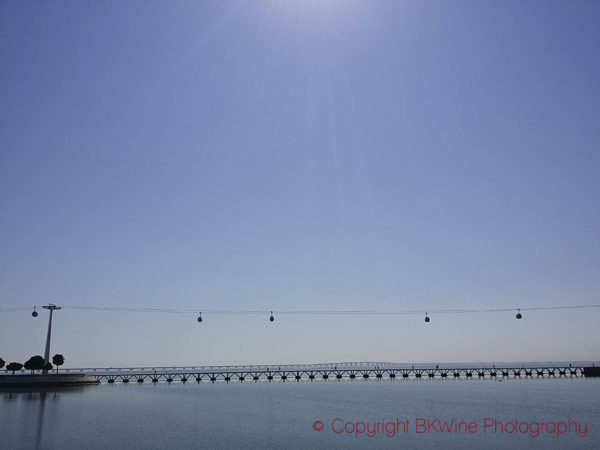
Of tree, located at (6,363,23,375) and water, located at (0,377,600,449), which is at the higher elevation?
tree, located at (6,363,23,375)

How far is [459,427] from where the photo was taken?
1378 inches

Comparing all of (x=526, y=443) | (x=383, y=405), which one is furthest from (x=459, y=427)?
(x=383, y=405)

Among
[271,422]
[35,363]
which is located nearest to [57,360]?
[35,363]

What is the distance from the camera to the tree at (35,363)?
77250 millimetres

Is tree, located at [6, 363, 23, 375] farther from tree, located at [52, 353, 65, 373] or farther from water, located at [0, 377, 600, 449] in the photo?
water, located at [0, 377, 600, 449]

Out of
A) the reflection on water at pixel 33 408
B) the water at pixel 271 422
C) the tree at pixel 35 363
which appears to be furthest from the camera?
the tree at pixel 35 363

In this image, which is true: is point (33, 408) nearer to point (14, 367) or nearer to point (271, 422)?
point (271, 422)

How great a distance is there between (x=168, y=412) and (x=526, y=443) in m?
32.5

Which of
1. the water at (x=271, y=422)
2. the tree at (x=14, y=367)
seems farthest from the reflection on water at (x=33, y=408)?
the tree at (x=14, y=367)

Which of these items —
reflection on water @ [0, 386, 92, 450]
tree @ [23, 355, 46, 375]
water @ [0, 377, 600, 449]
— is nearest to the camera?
water @ [0, 377, 600, 449]

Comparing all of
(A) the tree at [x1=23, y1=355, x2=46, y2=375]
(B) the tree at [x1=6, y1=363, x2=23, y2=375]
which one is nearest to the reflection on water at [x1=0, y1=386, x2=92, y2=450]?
(A) the tree at [x1=23, y1=355, x2=46, y2=375]

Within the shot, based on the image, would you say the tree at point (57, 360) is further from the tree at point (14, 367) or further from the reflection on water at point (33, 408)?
the reflection on water at point (33, 408)

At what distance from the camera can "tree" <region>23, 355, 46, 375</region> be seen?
3041 inches

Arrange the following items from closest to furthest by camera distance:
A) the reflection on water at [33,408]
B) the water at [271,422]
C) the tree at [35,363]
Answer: the water at [271,422] < the reflection on water at [33,408] < the tree at [35,363]
